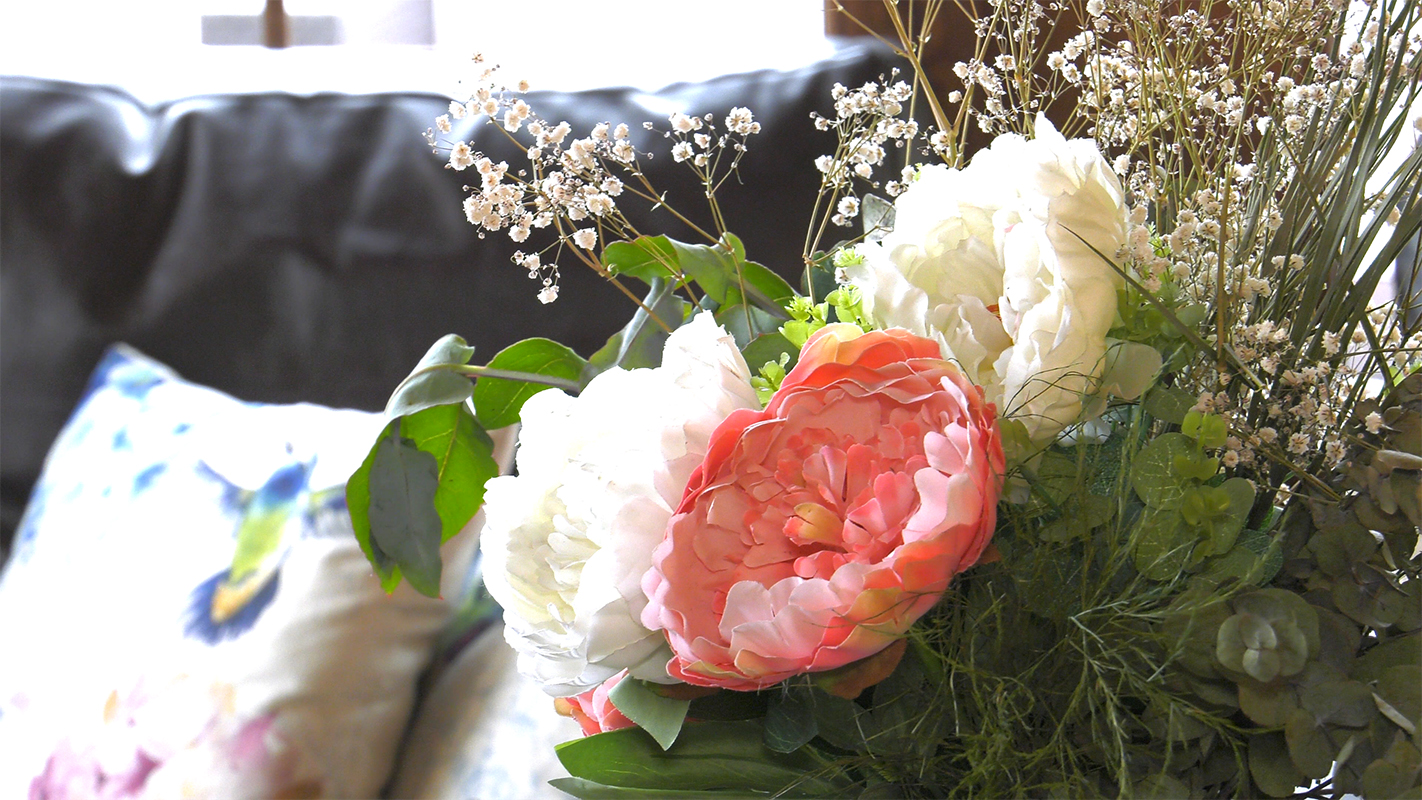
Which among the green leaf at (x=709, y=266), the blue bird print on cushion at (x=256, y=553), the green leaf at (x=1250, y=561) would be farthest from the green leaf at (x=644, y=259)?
the blue bird print on cushion at (x=256, y=553)

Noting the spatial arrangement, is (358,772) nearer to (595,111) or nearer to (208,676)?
(208,676)

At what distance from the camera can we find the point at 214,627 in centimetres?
68

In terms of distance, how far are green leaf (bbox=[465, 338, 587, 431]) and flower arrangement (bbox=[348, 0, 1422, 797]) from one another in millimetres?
112

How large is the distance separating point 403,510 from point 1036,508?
25 centimetres

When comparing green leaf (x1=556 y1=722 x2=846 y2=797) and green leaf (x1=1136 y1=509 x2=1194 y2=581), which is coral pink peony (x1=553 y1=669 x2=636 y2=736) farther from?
green leaf (x1=1136 y1=509 x2=1194 y2=581)

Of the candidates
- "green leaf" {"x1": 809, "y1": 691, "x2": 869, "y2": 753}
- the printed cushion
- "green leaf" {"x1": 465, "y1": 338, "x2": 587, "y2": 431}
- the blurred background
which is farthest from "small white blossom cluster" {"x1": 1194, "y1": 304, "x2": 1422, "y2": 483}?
the blurred background

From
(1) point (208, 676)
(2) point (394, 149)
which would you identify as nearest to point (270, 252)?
(2) point (394, 149)

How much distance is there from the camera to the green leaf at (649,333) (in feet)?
1.37

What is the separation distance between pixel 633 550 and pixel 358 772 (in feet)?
1.54

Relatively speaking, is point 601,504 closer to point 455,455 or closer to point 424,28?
point 455,455

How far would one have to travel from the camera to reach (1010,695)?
0.88ft

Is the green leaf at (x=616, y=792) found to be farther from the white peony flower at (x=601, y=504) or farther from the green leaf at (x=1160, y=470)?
the green leaf at (x=1160, y=470)

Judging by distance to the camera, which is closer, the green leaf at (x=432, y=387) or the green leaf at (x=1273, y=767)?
the green leaf at (x=1273, y=767)

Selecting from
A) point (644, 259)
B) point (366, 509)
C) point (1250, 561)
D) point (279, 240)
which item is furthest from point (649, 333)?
point (279, 240)
